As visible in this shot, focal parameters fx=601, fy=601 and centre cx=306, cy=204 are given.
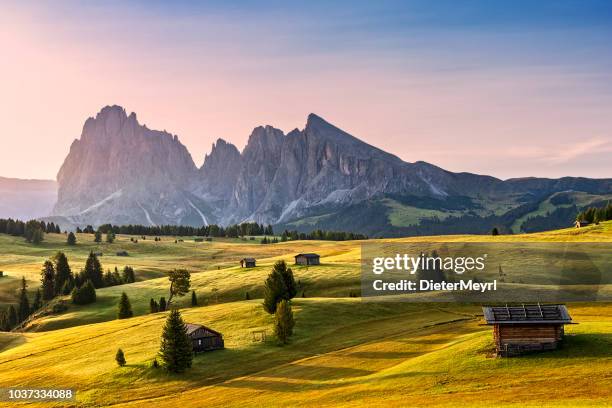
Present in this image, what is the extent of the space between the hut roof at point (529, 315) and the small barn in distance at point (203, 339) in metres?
34.1

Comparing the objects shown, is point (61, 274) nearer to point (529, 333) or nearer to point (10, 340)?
point (10, 340)

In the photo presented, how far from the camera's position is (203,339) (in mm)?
76188

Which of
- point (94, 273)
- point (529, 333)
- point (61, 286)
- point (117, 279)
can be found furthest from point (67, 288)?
point (529, 333)

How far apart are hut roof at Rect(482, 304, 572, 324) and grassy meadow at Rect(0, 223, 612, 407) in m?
2.87

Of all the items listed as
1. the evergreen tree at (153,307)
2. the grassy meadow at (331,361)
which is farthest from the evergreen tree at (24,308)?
the evergreen tree at (153,307)

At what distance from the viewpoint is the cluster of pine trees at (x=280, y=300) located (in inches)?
3019

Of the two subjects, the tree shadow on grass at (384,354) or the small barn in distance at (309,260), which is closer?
the tree shadow on grass at (384,354)

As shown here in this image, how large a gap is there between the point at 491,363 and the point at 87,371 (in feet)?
156

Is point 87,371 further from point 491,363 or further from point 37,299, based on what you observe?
point 37,299

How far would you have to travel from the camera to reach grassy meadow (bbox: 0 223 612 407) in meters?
48.8

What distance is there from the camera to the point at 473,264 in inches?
5133

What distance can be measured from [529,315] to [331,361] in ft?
71.5

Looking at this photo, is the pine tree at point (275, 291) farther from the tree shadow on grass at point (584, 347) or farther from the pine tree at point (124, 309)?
the tree shadow on grass at point (584, 347)

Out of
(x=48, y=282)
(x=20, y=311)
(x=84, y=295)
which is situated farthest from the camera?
(x=48, y=282)
